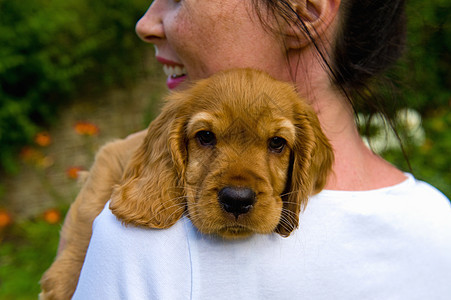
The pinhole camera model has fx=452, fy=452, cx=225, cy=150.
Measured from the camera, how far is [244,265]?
61.2 inches

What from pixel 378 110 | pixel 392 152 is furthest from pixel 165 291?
pixel 392 152

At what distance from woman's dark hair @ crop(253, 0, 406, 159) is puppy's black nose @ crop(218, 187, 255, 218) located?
652mm

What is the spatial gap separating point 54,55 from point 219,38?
15.9 ft

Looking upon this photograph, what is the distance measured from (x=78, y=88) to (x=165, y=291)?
550 centimetres

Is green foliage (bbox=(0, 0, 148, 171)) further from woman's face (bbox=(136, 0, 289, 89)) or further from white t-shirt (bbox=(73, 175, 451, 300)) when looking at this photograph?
white t-shirt (bbox=(73, 175, 451, 300))

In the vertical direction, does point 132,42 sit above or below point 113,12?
below

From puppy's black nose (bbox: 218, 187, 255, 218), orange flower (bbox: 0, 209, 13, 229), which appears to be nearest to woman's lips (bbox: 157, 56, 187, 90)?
puppy's black nose (bbox: 218, 187, 255, 218)

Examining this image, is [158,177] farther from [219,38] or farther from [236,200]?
[219,38]

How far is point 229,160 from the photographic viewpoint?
170 cm

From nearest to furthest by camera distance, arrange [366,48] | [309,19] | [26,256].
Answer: [309,19], [366,48], [26,256]

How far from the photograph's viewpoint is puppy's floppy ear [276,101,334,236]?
1805 millimetres

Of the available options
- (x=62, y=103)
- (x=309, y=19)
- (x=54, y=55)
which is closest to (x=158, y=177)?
(x=309, y=19)

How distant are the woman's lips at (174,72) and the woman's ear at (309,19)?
571 mm

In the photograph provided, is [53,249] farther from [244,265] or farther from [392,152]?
[244,265]
